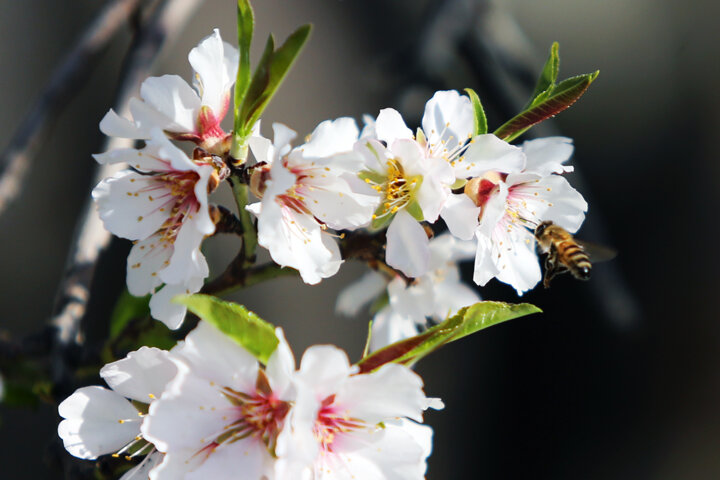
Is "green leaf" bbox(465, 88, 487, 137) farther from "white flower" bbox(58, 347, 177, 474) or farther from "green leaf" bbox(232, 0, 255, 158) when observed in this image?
"white flower" bbox(58, 347, 177, 474)

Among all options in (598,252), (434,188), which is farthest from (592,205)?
(434,188)

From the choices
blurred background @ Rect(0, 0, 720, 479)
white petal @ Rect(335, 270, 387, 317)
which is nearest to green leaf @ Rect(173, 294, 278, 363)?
white petal @ Rect(335, 270, 387, 317)

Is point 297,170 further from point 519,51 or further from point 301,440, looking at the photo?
point 519,51

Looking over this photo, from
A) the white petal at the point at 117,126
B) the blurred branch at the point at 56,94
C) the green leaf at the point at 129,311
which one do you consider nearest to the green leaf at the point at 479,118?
the white petal at the point at 117,126

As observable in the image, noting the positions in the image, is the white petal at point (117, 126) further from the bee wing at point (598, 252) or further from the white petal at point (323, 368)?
the bee wing at point (598, 252)

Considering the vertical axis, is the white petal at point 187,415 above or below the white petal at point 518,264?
below

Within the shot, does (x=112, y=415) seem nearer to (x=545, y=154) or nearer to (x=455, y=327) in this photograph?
(x=455, y=327)

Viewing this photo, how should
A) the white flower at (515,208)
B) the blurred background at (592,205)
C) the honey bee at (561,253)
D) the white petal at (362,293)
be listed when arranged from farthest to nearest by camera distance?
the blurred background at (592,205)
the white petal at (362,293)
the honey bee at (561,253)
the white flower at (515,208)
